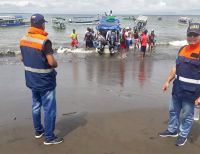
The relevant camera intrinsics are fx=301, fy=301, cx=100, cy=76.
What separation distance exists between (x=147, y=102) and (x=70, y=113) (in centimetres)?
203

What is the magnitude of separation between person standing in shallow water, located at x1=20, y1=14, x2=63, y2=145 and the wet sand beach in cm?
48

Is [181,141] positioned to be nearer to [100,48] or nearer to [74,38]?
[100,48]

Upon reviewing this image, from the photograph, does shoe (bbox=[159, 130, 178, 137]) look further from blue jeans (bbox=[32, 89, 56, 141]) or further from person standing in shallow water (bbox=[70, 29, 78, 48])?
person standing in shallow water (bbox=[70, 29, 78, 48])

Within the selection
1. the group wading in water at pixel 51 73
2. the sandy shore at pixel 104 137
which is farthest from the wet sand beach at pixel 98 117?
the group wading in water at pixel 51 73

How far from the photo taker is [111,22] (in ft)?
75.2

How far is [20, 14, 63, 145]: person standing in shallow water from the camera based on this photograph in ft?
14.7

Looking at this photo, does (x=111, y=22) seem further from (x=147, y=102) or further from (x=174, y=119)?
(x=174, y=119)

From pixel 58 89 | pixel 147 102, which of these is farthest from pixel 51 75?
pixel 58 89

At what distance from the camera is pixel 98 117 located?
20.4ft

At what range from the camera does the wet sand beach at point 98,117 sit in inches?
189

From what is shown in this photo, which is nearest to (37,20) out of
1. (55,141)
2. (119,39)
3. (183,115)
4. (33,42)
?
(33,42)

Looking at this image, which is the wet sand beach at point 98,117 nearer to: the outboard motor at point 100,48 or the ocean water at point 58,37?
the outboard motor at point 100,48

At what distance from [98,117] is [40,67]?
211 cm

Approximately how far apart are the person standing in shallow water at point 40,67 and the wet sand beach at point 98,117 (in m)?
0.48
